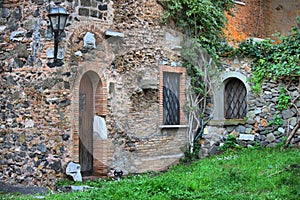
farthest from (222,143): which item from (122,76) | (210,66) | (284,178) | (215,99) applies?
(284,178)

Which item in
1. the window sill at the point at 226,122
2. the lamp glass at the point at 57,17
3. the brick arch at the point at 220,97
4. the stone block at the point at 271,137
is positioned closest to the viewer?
the lamp glass at the point at 57,17

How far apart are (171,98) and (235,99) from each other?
199 cm

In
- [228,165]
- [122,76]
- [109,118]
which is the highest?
[122,76]

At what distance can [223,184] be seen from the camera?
8914 millimetres

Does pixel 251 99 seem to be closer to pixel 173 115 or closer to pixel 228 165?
pixel 173 115

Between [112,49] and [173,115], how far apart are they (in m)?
2.74

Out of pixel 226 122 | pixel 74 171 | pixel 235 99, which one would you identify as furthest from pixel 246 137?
pixel 74 171

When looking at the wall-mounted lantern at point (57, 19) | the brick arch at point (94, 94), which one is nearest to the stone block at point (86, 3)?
the wall-mounted lantern at point (57, 19)

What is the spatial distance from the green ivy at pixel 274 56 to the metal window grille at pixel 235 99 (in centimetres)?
62

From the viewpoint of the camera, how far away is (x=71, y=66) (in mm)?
10570

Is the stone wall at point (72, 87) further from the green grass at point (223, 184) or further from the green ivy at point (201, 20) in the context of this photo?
the green grass at point (223, 184)

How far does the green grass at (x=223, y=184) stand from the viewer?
801 cm

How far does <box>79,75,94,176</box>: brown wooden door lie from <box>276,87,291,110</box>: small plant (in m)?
4.88

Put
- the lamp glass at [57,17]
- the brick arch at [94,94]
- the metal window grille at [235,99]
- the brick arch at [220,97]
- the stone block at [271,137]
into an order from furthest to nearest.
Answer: the brick arch at [220,97]
the metal window grille at [235,99]
the stone block at [271,137]
the brick arch at [94,94]
the lamp glass at [57,17]
